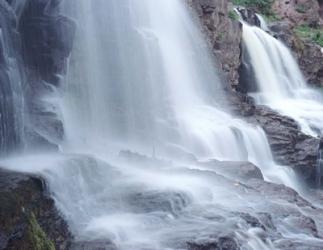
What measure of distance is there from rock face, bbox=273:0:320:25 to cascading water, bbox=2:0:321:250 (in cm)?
1279

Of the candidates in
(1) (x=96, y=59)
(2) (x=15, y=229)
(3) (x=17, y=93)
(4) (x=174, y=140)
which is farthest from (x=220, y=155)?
(2) (x=15, y=229)

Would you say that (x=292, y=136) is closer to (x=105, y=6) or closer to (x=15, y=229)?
(x=105, y=6)

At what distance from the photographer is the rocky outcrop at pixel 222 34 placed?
18.4 meters

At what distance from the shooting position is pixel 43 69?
1141cm

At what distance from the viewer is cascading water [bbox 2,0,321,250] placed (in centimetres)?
795

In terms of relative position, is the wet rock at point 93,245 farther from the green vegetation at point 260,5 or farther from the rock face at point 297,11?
the rock face at point 297,11

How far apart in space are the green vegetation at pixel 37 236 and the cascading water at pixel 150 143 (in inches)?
37.6

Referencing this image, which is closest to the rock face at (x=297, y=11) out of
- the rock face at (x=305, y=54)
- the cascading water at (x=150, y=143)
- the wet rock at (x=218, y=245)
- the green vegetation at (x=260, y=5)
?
the green vegetation at (x=260, y=5)

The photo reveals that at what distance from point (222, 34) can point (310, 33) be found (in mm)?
11489

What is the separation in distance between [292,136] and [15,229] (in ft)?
34.7

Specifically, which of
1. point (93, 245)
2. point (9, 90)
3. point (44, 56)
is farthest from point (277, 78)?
point (93, 245)

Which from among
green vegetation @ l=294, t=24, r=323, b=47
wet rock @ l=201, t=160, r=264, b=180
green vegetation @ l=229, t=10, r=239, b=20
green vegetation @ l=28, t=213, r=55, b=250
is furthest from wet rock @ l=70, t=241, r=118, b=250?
green vegetation @ l=294, t=24, r=323, b=47

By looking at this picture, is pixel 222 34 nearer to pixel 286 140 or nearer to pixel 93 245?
pixel 286 140

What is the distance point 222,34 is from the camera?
18688 mm
